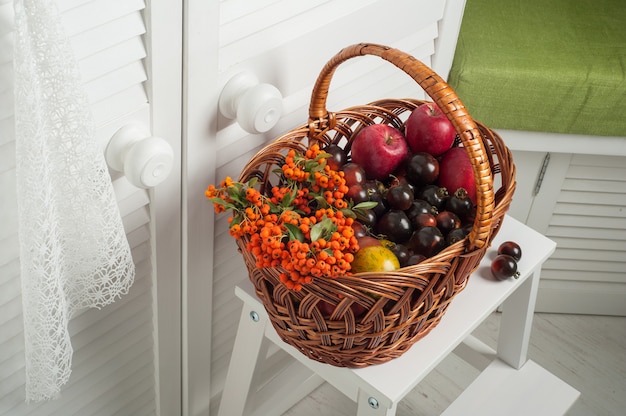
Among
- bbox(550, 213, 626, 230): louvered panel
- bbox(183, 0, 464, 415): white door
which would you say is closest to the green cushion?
bbox(183, 0, 464, 415): white door

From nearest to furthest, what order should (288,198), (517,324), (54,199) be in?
(54,199) → (288,198) → (517,324)

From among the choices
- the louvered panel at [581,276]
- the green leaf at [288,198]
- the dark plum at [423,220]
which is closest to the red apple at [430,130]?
the dark plum at [423,220]

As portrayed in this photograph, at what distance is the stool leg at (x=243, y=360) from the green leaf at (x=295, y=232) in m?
0.25

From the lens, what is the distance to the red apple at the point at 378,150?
992mm

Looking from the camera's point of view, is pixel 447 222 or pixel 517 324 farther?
pixel 517 324

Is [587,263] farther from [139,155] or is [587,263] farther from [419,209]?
[139,155]

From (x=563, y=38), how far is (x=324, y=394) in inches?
Result: 34.6

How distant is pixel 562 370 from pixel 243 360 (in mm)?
862

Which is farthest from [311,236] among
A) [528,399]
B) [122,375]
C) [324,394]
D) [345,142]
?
[324,394]

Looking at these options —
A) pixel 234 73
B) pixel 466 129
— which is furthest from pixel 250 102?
pixel 466 129

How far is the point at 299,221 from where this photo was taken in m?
0.83

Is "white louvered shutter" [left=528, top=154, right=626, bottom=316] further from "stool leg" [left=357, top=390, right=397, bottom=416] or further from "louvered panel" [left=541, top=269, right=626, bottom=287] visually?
"stool leg" [left=357, top=390, right=397, bottom=416]

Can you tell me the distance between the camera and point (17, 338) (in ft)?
3.04

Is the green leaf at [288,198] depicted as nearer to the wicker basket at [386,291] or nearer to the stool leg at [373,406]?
the wicker basket at [386,291]
